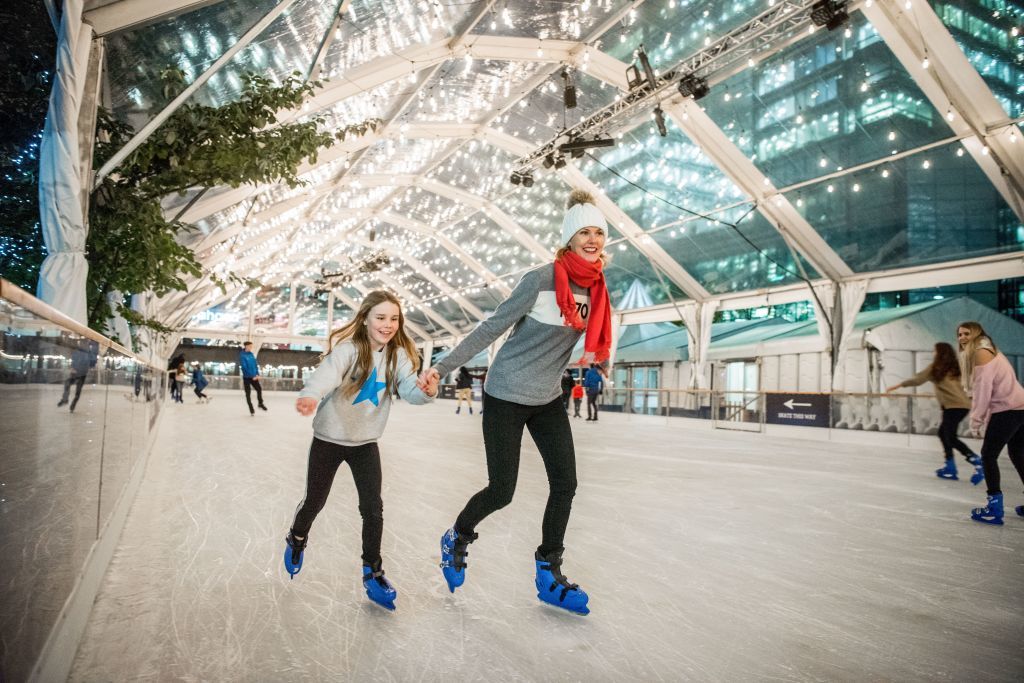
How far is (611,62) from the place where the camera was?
36.4 ft

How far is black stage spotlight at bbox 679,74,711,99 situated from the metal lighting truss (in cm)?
5

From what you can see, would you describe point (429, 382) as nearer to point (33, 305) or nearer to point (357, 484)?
point (357, 484)

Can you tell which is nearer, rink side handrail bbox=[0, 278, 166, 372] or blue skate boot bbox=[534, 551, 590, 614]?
rink side handrail bbox=[0, 278, 166, 372]

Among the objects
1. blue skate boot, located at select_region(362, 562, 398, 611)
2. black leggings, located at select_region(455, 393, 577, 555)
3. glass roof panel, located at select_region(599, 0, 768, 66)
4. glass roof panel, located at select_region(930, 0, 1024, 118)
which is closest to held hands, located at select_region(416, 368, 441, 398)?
black leggings, located at select_region(455, 393, 577, 555)

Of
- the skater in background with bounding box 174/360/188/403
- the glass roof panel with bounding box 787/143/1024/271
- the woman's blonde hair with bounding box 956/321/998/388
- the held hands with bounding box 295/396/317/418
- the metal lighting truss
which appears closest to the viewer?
the held hands with bounding box 295/396/317/418

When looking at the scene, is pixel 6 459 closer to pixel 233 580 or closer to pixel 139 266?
pixel 233 580

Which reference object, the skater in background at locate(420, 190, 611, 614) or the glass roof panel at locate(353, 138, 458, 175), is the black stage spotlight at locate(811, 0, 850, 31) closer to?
the skater in background at locate(420, 190, 611, 614)

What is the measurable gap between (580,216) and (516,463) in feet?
2.69

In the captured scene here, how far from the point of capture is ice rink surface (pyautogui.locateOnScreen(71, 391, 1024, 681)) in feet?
4.69

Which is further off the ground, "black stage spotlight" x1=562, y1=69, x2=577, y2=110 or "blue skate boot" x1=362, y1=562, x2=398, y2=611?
"black stage spotlight" x1=562, y1=69, x2=577, y2=110

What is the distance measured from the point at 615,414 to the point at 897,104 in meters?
8.91

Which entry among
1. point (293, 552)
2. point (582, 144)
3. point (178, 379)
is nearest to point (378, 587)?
point (293, 552)

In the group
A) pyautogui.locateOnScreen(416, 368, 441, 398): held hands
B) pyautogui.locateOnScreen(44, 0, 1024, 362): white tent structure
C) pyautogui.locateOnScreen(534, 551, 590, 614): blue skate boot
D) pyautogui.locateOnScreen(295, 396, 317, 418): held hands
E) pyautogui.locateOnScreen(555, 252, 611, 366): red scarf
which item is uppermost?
pyautogui.locateOnScreen(44, 0, 1024, 362): white tent structure

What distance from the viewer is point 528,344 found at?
1881 mm
